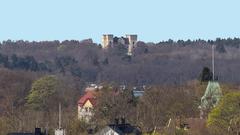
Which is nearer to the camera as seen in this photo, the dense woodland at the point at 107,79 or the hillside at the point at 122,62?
the dense woodland at the point at 107,79

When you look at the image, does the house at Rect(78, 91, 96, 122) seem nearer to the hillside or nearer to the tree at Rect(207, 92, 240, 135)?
the tree at Rect(207, 92, 240, 135)

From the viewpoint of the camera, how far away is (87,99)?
94125mm

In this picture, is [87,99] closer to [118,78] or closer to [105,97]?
[105,97]

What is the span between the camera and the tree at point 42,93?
90.8 meters

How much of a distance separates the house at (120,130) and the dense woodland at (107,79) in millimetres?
1578

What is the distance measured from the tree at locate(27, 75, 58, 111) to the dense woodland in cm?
7

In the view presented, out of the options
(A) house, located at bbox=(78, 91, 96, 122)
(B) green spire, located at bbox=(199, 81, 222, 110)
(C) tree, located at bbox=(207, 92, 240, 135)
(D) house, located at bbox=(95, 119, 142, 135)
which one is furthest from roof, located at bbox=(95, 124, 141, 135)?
(A) house, located at bbox=(78, 91, 96, 122)

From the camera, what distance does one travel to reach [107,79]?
503 feet

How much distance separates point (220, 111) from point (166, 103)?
14174 mm

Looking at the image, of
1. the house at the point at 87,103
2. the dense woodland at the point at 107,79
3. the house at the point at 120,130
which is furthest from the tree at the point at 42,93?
the house at the point at 120,130

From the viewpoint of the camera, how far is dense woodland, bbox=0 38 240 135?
7294 cm

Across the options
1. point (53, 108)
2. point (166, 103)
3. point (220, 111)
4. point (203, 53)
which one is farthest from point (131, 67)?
point (220, 111)

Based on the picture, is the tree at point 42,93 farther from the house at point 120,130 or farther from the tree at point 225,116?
the tree at point 225,116

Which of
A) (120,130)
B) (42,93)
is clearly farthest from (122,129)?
(42,93)
